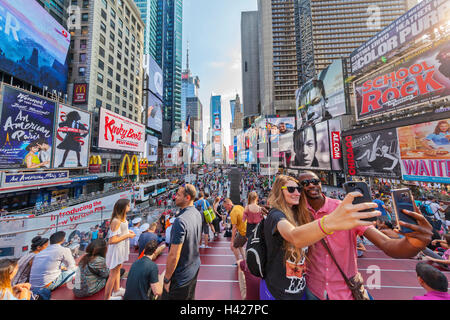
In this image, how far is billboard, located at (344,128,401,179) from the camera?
15.4 m

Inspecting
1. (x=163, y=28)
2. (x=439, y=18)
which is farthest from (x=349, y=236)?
(x=163, y=28)

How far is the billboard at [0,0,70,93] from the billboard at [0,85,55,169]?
661cm

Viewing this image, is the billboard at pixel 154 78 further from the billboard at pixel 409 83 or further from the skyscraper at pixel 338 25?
the skyscraper at pixel 338 25

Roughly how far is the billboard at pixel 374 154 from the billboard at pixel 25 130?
30.6m

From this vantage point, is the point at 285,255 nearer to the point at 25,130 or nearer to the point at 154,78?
the point at 25,130

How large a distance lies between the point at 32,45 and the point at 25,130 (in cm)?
1145

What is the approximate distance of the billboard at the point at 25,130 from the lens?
41.8ft

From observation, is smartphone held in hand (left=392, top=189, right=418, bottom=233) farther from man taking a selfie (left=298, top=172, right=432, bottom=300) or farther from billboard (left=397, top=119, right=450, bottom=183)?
billboard (left=397, top=119, right=450, bottom=183)

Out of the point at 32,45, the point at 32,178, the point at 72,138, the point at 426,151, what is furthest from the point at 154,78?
the point at 426,151

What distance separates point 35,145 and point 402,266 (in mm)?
23304

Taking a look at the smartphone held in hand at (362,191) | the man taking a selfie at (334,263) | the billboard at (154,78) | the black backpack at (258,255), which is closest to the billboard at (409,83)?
the man taking a selfie at (334,263)

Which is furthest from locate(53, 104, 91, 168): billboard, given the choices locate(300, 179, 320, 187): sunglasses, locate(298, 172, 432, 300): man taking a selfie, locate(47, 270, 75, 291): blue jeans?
locate(298, 172, 432, 300): man taking a selfie

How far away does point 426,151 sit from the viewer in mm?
13070

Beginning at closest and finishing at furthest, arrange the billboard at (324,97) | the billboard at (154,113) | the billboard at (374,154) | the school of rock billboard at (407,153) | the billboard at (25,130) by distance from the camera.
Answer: the school of rock billboard at (407,153), the billboard at (25,130), the billboard at (374,154), the billboard at (324,97), the billboard at (154,113)
